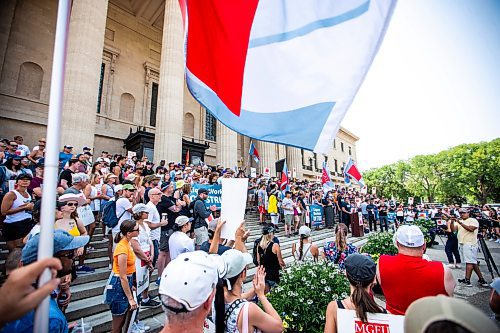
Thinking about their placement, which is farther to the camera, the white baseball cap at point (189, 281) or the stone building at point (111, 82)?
the stone building at point (111, 82)

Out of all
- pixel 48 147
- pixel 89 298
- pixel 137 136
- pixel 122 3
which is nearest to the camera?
pixel 48 147

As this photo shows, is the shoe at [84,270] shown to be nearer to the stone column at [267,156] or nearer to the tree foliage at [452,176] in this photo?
the stone column at [267,156]

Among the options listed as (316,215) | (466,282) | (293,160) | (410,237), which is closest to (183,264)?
(410,237)

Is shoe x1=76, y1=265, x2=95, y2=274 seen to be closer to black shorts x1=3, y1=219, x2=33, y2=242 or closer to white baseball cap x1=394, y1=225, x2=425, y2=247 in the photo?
black shorts x1=3, y1=219, x2=33, y2=242

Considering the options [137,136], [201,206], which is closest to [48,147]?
[201,206]

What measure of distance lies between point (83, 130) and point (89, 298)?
8.38m

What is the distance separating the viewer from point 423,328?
754mm

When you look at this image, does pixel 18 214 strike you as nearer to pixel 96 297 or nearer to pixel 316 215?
pixel 96 297

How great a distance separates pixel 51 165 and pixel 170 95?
13.6 metres

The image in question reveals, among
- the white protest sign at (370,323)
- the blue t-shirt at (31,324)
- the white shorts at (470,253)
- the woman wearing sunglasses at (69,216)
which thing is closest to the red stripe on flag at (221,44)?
the white protest sign at (370,323)

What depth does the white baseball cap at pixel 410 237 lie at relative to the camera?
7.48ft

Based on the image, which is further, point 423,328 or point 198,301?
point 198,301

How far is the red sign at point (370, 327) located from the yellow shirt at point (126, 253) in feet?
8.83

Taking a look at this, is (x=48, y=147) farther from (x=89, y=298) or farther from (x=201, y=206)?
(x=201, y=206)
